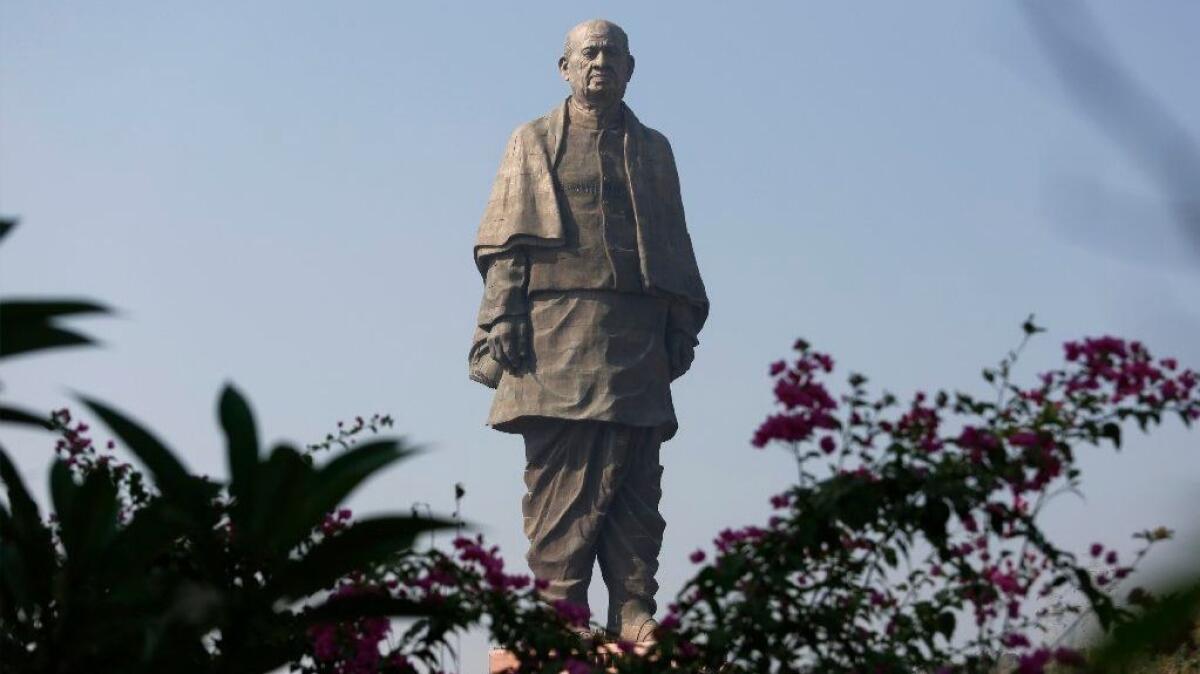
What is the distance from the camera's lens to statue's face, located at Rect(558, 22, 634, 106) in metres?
11.5

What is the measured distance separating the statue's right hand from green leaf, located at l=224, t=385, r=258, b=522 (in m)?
7.71

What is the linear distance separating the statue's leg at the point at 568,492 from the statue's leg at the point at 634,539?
10 cm

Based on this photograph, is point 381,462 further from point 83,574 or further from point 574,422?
point 574,422

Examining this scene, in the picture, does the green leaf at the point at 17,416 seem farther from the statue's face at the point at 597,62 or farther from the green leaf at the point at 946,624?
the statue's face at the point at 597,62

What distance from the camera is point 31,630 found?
14.1 feet

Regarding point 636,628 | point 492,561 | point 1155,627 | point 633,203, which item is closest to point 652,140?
point 633,203

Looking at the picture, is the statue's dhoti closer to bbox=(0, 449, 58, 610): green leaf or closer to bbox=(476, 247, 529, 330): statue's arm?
bbox=(476, 247, 529, 330): statue's arm

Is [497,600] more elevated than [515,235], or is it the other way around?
[515,235]

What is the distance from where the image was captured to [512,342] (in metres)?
11.4

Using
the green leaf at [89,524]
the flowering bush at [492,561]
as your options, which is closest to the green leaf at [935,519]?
the flowering bush at [492,561]

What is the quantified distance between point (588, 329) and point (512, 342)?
0.50 meters

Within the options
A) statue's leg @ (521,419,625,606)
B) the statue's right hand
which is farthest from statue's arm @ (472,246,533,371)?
statue's leg @ (521,419,625,606)

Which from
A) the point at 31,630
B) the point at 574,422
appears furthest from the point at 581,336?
the point at 31,630

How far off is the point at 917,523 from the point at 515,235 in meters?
6.98
